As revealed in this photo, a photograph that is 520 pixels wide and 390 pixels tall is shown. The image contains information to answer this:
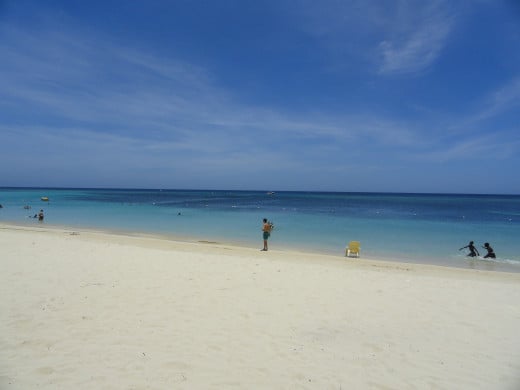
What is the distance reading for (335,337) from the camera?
5.83 meters

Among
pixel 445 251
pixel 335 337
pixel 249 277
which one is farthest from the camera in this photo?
pixel 445 251

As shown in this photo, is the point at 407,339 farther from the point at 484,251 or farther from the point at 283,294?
the point at 484,251

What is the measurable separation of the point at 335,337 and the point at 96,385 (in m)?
3.72

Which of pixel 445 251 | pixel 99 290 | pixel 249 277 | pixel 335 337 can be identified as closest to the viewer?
pixel 335 337

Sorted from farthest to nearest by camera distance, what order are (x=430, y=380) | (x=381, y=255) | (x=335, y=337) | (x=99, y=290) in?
(x=381, y=255)
(x=99, y=290)
(x=335, y=337)
(x=430, y=380)

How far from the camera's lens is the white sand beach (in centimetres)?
452

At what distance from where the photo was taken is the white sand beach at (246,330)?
452cm

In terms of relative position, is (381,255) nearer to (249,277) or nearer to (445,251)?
(445,251)

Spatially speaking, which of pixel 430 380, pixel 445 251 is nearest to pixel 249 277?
pixel 430 380

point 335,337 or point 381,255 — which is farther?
point 381,255

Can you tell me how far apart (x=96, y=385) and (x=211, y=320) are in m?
2.44

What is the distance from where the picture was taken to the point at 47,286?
799 cm

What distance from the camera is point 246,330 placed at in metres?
5.95

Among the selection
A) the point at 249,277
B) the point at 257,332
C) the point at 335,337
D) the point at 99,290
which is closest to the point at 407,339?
the point at 335,337
